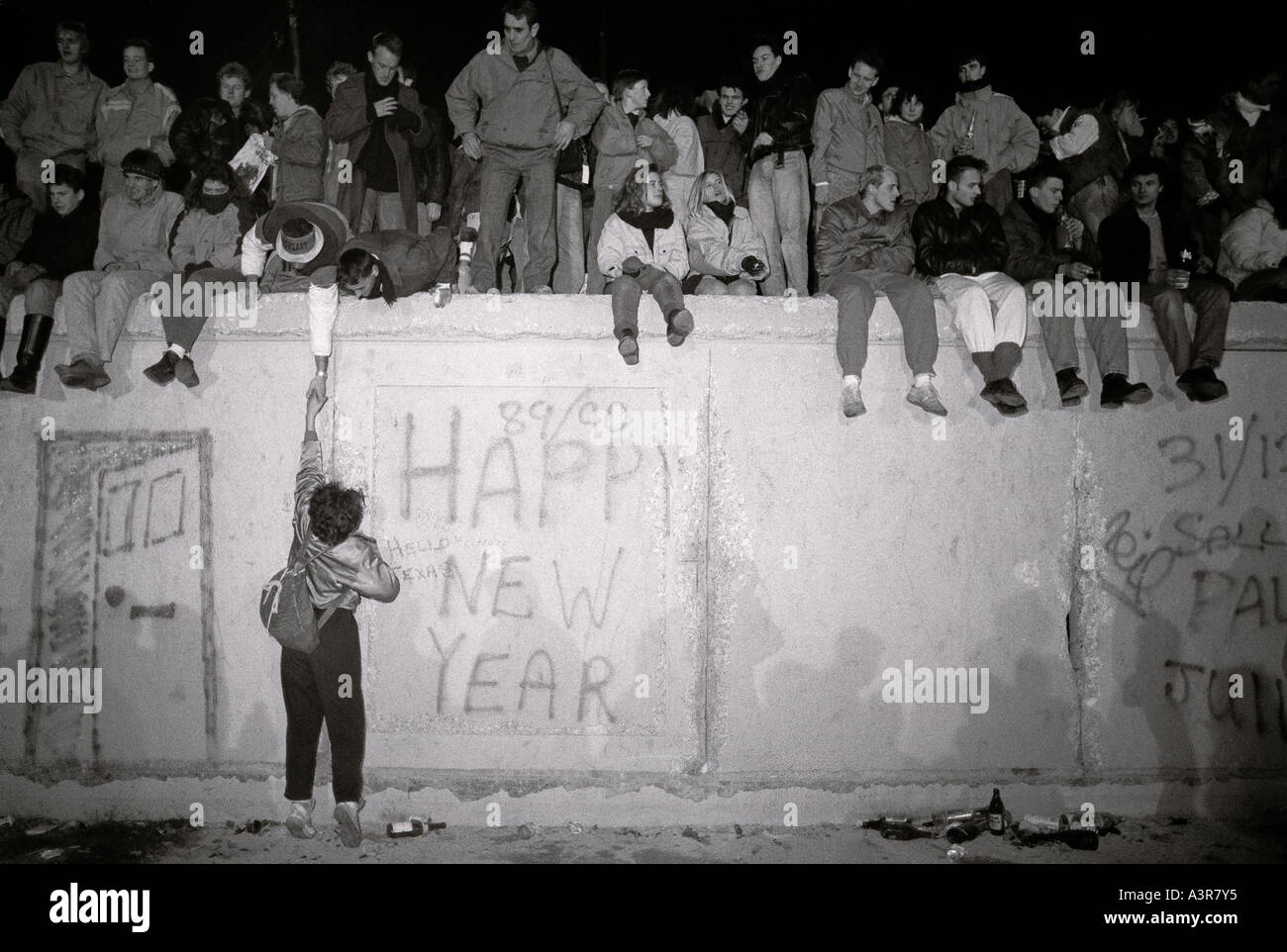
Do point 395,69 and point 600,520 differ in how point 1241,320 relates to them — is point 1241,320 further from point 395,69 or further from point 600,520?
point 395,69

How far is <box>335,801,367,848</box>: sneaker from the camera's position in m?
5.75

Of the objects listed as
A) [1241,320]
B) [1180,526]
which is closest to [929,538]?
[1180,526]

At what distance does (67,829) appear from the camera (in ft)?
20.4

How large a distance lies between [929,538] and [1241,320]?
2.58 metres

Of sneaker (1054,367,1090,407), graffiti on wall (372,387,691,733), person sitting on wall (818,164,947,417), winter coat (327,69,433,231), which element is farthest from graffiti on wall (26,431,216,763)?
sneaker (1054,367,1090,407)

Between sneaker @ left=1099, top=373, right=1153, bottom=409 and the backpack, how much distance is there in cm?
501

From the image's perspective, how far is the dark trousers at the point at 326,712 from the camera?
572 centimetres

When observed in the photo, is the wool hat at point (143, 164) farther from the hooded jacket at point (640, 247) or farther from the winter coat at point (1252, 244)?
the winter coat at point (1252, 244)

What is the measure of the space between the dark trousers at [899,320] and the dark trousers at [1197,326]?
1.54m

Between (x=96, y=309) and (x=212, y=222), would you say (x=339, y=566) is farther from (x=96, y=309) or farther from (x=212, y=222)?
(x=212, y=222)

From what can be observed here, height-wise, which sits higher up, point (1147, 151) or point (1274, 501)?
point (1147, 151)

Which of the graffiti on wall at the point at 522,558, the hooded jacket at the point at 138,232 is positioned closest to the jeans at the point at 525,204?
the graffiti on wall at the point at 522,558

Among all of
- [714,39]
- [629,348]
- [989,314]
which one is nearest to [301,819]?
[629,348]

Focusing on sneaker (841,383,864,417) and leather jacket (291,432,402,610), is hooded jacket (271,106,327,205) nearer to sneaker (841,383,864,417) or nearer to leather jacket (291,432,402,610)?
leather jacket (291,432,402,610)
